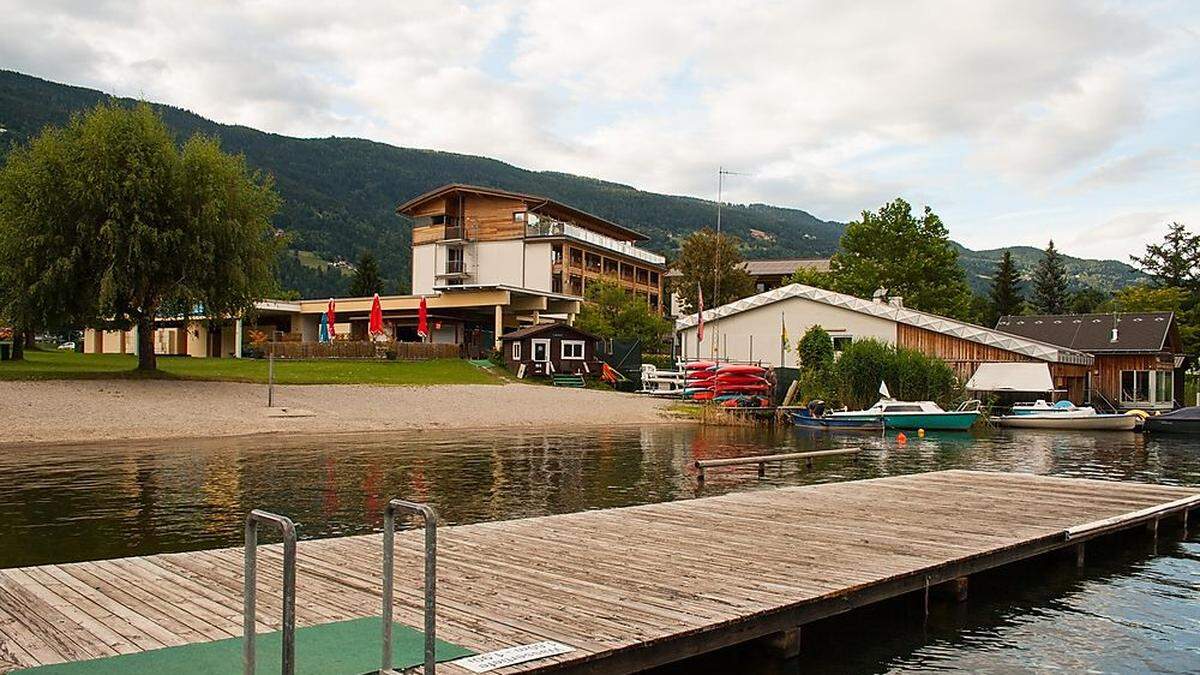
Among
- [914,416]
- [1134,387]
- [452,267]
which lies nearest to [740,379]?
[914,416]

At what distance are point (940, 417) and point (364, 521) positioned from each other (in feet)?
108

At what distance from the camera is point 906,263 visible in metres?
78.9

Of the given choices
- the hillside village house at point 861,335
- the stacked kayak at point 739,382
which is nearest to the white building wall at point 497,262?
the hillside village house at point 861,335

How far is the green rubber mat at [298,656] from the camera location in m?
6.59

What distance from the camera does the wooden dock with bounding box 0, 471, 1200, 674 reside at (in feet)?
25.1

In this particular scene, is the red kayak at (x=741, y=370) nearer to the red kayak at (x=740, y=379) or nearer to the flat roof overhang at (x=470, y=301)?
the red kayak at (x=740, y=379)

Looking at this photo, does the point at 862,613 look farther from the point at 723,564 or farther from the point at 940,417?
the point at 940,417

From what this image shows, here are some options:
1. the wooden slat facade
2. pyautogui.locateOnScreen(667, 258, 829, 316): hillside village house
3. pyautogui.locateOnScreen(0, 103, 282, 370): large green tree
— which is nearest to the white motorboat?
the wooden slat facade

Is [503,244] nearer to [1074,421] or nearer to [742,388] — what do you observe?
[742,388]

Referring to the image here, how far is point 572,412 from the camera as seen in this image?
44.7m

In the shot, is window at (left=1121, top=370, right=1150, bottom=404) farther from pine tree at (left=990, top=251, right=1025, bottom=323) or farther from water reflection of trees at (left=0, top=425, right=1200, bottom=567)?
pine tree at (left=990, top=251, right=1025, bottom=323)

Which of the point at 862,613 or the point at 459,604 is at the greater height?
the point at 459,604

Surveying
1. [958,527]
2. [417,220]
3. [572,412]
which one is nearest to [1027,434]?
[572,412]

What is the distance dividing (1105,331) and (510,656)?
62246 millimetres
